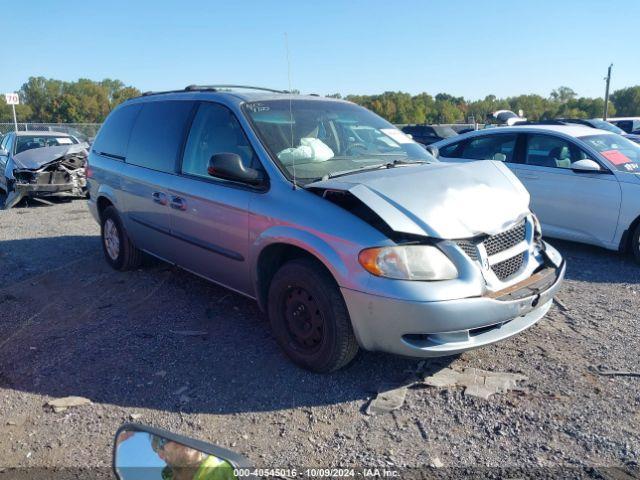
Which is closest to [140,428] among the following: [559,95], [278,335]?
[278,335]

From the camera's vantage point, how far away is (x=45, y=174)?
1111 cm

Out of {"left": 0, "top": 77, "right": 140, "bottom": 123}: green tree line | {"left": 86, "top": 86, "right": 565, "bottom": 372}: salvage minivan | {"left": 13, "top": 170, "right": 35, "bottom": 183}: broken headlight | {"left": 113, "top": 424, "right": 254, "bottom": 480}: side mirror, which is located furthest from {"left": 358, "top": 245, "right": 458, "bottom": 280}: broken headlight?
{"left": 0, "top": 77, "right": 140, "bottom": 123}: green tree line

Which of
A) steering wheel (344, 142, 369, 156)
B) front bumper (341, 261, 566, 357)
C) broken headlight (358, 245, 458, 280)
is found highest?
steering wheel (344, 142, 369, 156)

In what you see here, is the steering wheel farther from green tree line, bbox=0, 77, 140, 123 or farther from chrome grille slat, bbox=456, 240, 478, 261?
green tree line, bbox=0, 77, 140, 123

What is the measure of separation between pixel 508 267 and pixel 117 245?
14.0 feet

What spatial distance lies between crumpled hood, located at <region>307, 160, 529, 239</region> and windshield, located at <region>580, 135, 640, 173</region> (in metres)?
3.04

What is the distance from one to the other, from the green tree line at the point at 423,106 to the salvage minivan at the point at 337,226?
46702 millimetres

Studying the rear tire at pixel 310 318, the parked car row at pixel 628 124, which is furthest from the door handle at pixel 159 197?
the parked car row at pixel 628 124

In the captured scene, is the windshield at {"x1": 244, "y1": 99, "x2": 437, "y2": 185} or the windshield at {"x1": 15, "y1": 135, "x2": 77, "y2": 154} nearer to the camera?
the windshield at {"x1": 244, "y1": 99, "x2": 437, "y2": 185}

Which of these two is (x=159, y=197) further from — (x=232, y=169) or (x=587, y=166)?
(x=587, y=166)

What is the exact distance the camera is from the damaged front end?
10891 millimetres

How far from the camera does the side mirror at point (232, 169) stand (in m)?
3.80

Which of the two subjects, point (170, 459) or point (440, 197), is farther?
point (440, 197)

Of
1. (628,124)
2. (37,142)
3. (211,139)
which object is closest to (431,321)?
(211,139)
